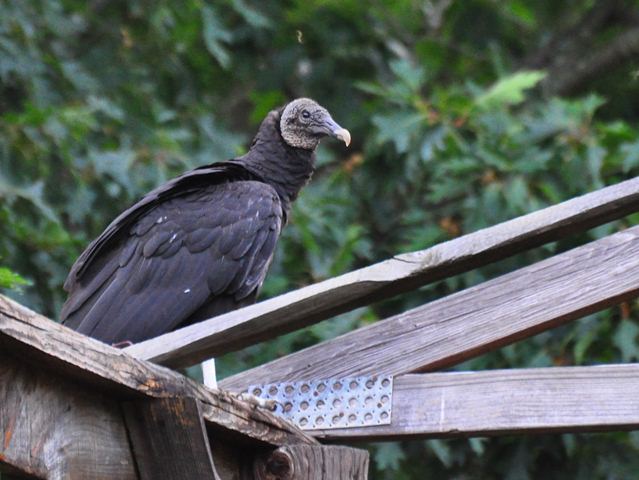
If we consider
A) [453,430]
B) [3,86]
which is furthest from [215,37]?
[453,430]

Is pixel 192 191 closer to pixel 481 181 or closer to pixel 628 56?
pixel 481 181

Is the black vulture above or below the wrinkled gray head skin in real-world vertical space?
below

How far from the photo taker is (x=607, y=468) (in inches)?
216

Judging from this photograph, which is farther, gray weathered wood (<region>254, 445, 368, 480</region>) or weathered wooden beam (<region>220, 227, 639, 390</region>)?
weathered wooden beam (<region>220, 227, 639, 390</region>)

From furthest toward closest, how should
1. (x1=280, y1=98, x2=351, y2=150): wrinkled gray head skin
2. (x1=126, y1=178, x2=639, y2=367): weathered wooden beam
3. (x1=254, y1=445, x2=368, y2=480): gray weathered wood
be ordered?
(x1=280, y1=98, x2=351, y2=150): wrinkled gray head skin < (x1=254, y1=445, x2=368, y2=480): gray weathered wood < (x1=126, y1=178, x2=639, y2=367): weathered wooden beam

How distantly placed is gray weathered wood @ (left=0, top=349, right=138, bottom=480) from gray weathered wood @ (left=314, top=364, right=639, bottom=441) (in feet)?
2.06

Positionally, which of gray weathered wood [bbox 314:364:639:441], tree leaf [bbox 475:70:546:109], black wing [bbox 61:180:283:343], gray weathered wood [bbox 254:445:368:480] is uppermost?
tree leaf [bbox 475:70:546:109]

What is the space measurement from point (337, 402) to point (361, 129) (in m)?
5.08

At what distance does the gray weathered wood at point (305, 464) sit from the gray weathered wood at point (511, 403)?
0.08 meters

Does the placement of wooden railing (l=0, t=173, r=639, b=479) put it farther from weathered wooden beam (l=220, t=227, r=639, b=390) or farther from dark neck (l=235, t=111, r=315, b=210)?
dark neck (l=235, t=111, r=315, b=210)

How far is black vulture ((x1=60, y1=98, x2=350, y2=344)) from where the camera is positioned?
12.4 ft

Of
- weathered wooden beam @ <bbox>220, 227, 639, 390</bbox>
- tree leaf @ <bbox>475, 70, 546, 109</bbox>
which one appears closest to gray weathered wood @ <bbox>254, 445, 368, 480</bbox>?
weathered wooden beam @ <bbox>220, 227, 639, 390</bbox>

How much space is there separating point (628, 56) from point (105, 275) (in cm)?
509

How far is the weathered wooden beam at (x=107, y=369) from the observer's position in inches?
74.5
